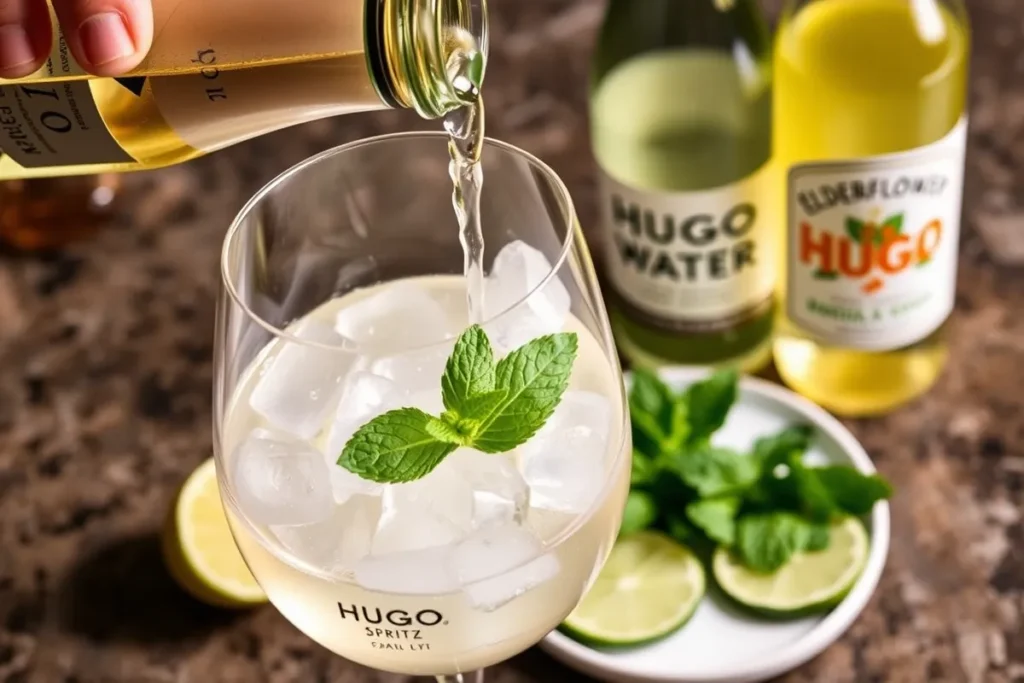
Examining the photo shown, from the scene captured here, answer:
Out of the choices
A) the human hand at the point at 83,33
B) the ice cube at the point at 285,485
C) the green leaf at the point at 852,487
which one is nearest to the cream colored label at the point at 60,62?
the human hand at the point at 83,33

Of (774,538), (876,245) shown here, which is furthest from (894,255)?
(774,538)

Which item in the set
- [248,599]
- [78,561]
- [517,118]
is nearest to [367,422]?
[248,599]

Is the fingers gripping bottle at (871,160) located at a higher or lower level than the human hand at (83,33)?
lower

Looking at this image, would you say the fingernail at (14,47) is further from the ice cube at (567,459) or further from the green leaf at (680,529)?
the green leaf at (680,529)

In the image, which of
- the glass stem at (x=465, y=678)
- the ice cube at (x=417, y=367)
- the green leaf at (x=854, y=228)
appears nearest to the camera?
the ice cube at (x=417, y=367)

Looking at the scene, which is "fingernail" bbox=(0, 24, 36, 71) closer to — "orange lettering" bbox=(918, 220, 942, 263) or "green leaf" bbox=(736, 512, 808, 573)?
"green leaf" bbox=(736, 512, 808, 573)
